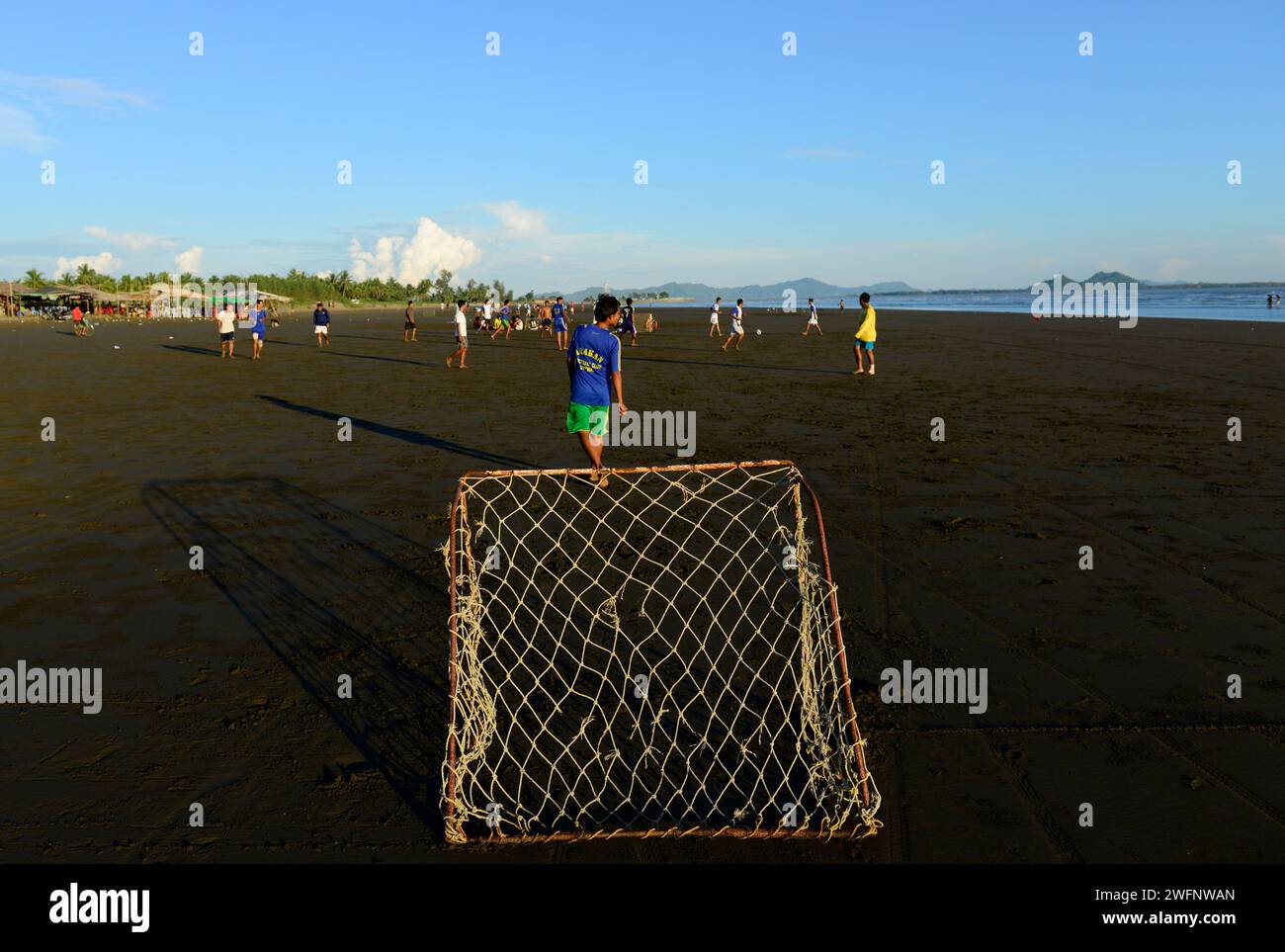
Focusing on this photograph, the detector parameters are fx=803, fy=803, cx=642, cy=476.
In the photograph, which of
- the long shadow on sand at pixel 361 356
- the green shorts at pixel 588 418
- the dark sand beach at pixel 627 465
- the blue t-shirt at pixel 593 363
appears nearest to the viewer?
the dark sand beach at pixel 627 465

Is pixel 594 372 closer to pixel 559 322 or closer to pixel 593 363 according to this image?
pixel 593 363

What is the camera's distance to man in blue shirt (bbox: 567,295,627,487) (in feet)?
31.3

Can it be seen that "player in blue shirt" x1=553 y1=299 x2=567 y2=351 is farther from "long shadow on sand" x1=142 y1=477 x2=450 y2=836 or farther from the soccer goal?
the soccer goal

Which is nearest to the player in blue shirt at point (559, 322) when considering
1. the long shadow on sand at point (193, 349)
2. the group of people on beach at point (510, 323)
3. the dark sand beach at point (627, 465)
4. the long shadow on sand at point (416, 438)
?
the group of people on beach at point (510, 323)

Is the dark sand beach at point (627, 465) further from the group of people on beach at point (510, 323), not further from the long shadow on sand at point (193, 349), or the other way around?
the long shadow on sand at point (193, 349)

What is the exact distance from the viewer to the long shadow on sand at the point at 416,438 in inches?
463

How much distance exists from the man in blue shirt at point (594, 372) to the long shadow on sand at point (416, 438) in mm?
1622

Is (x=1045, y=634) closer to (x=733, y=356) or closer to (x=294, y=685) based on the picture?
(x=294, y=685)

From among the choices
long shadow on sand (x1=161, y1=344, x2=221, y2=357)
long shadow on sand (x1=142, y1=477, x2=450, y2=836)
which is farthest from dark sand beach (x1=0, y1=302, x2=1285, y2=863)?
long shadow on sand (x1=161, y1=344, x2=221, y2=357)

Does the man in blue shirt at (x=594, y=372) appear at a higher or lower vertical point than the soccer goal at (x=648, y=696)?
higher

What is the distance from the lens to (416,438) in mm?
13586

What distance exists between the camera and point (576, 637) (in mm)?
5777

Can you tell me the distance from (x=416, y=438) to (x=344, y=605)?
25.0 feet

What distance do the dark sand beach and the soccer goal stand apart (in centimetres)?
23
